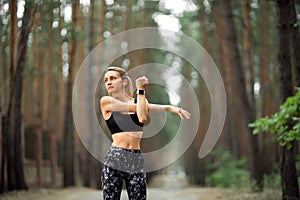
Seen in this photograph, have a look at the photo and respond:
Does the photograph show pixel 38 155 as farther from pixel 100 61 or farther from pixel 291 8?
pixel 291 8

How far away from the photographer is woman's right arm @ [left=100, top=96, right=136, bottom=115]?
4.05 m

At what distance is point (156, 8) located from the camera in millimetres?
26766

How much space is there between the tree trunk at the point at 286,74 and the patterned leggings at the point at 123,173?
564cm

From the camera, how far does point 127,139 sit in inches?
162

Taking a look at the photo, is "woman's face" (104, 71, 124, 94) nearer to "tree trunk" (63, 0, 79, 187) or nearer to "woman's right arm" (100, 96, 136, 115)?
"woman's right arm" (100, 96, 136, 115)

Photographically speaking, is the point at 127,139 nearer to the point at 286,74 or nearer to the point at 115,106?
the point at 115,106

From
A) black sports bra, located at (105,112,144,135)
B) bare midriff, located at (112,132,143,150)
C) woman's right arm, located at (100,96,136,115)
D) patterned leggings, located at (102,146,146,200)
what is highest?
woman's right arm, located at (100,96,136,115)

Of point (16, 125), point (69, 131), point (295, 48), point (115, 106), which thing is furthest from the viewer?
point (69, 131)

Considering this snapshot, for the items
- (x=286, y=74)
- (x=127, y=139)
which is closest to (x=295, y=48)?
(x=286, y=74)

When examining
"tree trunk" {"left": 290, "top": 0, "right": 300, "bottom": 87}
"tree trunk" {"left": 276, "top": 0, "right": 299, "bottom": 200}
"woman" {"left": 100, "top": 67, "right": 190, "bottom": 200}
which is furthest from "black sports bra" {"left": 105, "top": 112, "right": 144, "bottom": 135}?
"tree trunk" {"left": 290, "top": 0, "right": 300, "bottom": 87}

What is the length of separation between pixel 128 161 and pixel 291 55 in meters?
6.41

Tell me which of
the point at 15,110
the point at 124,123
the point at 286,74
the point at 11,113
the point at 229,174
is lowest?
the point at 229,174

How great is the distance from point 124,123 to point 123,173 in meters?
0.40

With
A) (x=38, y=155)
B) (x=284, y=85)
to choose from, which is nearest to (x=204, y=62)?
(x=38, y=155)
